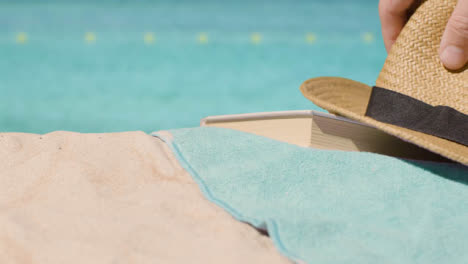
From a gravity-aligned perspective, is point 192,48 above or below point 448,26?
below

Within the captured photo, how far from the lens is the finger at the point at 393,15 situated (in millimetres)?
1151

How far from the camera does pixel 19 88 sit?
3.14m

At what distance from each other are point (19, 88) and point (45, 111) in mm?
356

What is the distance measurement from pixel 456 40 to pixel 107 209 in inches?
31.2

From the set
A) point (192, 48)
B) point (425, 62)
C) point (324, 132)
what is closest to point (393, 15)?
point (425, 62)

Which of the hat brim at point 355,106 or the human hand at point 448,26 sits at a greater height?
the human hand at point 448,26

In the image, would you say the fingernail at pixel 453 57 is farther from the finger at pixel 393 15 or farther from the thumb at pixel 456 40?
the finger at pixel 393 15

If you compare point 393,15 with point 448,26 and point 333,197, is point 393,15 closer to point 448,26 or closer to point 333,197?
point 448,26

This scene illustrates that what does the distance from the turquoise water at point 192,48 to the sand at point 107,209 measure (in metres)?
2.36

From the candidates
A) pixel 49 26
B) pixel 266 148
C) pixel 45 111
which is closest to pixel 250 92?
pixel 45 111

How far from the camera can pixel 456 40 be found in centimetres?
95

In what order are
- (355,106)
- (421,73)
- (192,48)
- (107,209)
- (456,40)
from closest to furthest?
(107,209), (456,40), (421,73), (355,106), (192,48)

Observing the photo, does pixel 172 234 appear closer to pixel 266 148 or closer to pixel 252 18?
pixel 266 148

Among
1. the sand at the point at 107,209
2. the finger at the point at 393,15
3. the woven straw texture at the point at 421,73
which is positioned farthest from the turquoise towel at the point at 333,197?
the finger at the point at 393,15
